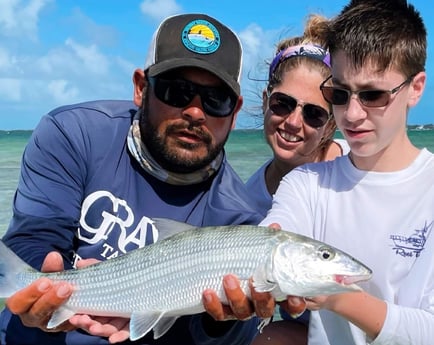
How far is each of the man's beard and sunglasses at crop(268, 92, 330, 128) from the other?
4.06 feet

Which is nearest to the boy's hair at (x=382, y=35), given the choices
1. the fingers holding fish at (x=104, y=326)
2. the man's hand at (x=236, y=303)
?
the man's hand at (x=236, y=303)

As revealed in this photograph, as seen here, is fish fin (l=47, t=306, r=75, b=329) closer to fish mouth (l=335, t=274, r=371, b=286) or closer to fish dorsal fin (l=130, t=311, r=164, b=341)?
fish dorsal fin (l=130, t=311, r=164, b=341)

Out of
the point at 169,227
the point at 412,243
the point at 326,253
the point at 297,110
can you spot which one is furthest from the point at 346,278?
the point at 297,110

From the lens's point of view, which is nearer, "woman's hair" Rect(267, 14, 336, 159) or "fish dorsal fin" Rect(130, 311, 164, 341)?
"fish dorsal fin" Rect(130, 311, 164, 341)

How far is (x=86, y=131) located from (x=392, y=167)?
1811 mm

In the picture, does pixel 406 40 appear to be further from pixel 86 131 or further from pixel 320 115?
pixel 86 131

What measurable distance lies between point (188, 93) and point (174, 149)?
1.12 feet

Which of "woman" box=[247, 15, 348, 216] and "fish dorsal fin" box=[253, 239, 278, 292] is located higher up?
"woman" box=[247, 15, 348, 216]

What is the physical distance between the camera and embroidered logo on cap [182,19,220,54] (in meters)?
3.74

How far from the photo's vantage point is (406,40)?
11.7 ft

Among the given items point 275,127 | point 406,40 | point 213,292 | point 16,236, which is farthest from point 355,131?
point 16,236

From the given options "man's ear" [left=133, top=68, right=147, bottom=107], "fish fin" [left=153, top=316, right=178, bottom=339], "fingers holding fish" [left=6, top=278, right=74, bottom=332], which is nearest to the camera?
"fingers holding fish" [left=6, top=278, right=74, bottom=332]

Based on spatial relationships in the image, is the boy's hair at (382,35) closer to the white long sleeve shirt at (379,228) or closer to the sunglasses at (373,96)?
the sunglasses at (373,96)

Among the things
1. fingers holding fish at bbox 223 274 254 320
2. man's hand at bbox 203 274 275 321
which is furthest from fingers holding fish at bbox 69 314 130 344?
fingers holding fish at bbox 223 274 254 320
